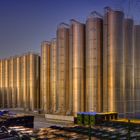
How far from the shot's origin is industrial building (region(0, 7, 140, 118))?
75.4ft

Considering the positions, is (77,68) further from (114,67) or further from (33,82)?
(33,82)

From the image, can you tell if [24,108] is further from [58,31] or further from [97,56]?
[97,56]

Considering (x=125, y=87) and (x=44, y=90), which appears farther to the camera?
(x=44, y=90)

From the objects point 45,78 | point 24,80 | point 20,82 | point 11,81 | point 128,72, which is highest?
point 128,72

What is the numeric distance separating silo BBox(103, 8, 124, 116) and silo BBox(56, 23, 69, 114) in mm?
5691

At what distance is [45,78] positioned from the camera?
3316 cm

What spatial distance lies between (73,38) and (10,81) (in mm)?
20633

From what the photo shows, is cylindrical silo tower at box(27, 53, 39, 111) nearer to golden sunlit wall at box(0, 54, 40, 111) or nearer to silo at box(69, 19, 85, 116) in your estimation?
golden sunlit wall at box(0, 54, 40, 111)

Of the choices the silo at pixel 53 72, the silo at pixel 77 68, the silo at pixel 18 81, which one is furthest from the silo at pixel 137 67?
the silo at pixel 18 81

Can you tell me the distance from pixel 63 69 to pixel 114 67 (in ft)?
24.4

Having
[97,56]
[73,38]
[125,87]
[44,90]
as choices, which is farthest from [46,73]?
[125,87]

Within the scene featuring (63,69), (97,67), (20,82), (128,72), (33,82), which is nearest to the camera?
(128,72)

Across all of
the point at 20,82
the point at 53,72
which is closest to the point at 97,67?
the point at 53,72

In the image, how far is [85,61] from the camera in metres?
26.2
